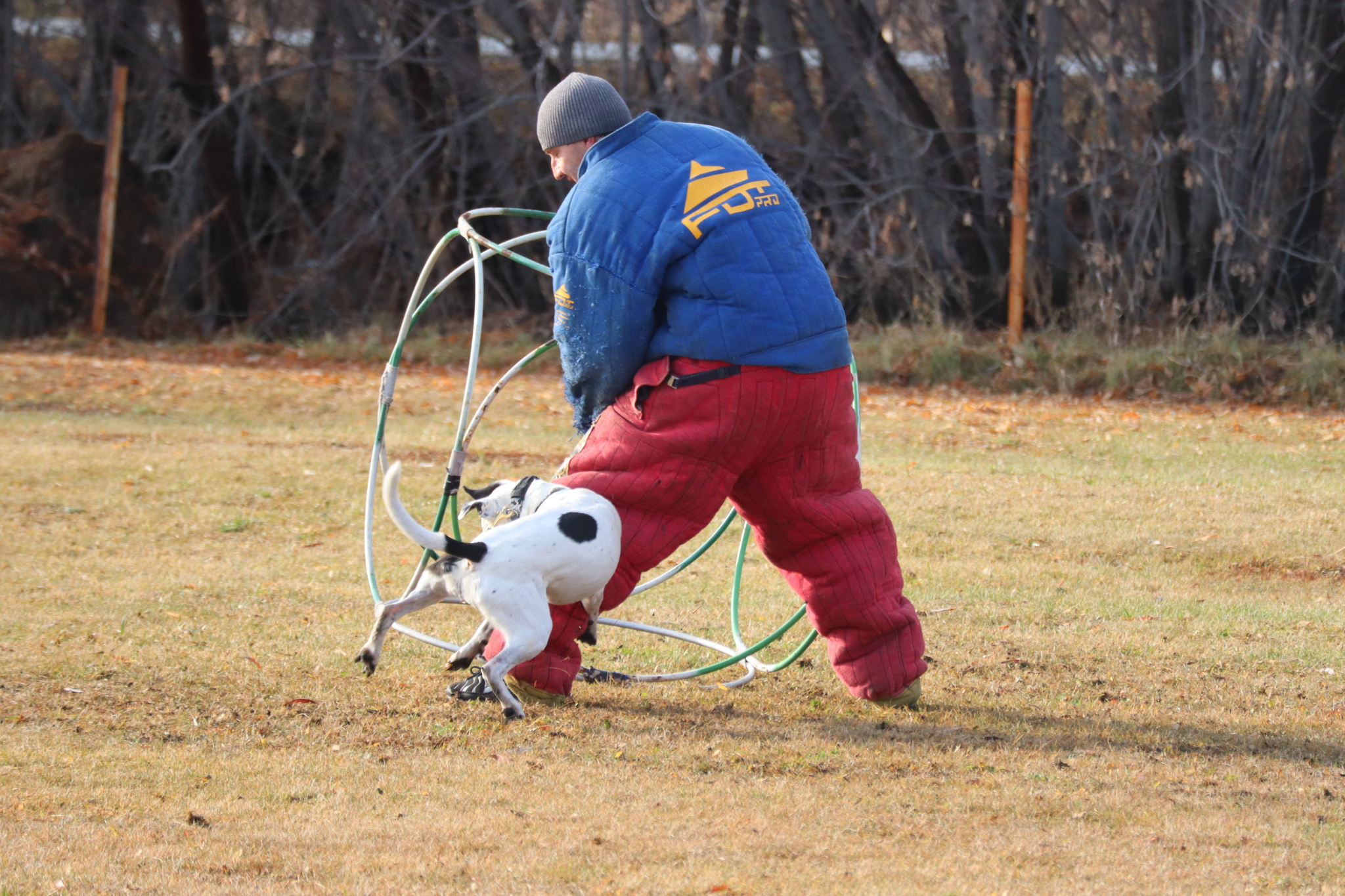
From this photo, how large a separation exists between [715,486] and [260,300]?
44.0 ft

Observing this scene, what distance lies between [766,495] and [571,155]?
115cm

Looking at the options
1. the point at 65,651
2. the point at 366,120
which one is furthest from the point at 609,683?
the point at 366,120

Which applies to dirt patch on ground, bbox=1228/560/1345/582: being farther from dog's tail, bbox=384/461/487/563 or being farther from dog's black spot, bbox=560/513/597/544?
dog's tail, bbox=384/461/487/563

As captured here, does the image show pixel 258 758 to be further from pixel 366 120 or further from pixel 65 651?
pixel 366 120

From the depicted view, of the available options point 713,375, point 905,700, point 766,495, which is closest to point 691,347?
point 713,375

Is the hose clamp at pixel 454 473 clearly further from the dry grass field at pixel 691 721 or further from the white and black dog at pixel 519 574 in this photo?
the dry grass field at pixel 691 721

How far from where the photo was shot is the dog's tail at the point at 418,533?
334 cm

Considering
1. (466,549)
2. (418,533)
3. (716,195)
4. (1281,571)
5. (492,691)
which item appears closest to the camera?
(418,533)

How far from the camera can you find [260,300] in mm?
16250

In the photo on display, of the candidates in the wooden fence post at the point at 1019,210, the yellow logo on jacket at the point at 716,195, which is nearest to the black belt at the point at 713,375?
the yellow logo on jacket at the point at 716,195

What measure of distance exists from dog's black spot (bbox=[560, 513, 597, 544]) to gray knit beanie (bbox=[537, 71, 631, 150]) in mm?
1126

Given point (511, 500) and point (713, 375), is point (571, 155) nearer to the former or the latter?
point (713, 375)

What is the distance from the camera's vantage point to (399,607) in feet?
12.3

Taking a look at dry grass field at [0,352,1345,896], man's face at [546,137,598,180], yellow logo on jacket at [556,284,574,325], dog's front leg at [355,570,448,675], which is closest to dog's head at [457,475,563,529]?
dog's front leg at [355,570,448,675]
